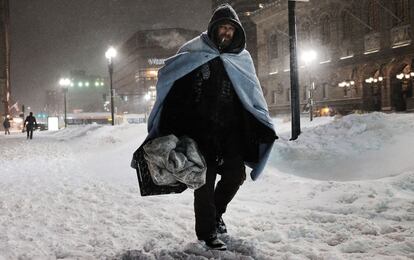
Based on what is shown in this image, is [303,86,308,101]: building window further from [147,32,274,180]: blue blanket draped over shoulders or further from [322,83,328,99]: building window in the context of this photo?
[147,32,274,180]: blue blanket draped over shoulders

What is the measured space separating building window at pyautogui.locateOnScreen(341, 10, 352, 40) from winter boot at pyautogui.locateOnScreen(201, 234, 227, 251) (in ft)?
126

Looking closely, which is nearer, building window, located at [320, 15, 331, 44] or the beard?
the beard

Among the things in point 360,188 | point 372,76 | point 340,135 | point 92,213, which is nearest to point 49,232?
point 92,213

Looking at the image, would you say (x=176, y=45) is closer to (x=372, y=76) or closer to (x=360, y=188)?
(x=372, y=76)

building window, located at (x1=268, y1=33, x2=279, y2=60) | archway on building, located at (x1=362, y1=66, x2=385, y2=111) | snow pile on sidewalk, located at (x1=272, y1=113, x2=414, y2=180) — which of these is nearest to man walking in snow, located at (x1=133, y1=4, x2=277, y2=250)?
snow pile on sidewalk, located at (x1=272, y1=113, x2=414, y2=180)

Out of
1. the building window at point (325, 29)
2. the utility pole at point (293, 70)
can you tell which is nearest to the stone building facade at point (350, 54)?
the building window at point (325, 29)

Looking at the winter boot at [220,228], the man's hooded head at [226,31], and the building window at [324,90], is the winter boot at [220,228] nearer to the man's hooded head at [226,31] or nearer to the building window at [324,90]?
the man's hooded head at [226,31]

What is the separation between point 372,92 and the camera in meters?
35.9

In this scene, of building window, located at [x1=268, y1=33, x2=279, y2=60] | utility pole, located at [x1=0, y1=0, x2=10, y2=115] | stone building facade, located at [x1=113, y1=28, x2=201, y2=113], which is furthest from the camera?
stone building facade, located at [x1=113, y1=28, x2=201, y2=113]

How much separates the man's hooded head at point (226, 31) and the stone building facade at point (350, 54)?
81.7ft

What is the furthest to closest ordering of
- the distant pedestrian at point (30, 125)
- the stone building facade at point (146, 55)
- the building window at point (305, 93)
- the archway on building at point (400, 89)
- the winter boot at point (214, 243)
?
1. the stone building facade at point (146, 55)
2. the building window at point (305, 93)
3. the archway on building at point (400, 89)
4. the distant pedestrian at point (30, 125)
5. the winter boot at point (214, 243)

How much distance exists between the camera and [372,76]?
35562 mm

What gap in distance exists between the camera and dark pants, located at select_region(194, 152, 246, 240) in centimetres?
365

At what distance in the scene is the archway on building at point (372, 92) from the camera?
115 feet
